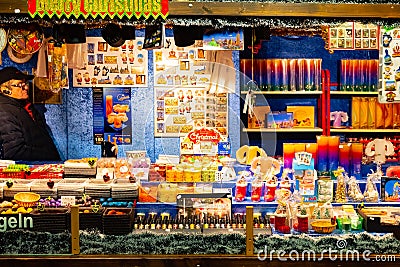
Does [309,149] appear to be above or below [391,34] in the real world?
below

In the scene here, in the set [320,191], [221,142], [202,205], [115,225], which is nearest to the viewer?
[115,225]

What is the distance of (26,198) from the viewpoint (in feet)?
16.7

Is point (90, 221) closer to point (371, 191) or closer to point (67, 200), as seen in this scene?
point (67, 200)

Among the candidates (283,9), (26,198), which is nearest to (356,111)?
(283,9)

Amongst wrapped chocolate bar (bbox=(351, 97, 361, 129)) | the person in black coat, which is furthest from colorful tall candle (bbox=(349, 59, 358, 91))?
the person in black coat

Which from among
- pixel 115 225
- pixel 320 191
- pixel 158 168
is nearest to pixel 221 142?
pixel 158 168

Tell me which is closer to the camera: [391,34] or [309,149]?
[391,34]

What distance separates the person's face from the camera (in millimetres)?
8523

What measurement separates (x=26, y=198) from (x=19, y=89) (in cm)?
381

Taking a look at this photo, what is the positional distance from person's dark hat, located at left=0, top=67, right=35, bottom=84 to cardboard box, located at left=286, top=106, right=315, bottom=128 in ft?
12.6

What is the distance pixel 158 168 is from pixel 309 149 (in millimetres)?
1563

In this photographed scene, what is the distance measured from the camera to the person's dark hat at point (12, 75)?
27.8 feet

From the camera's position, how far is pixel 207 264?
4.59 metres

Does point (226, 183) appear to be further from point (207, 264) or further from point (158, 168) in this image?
point (207, 264)
